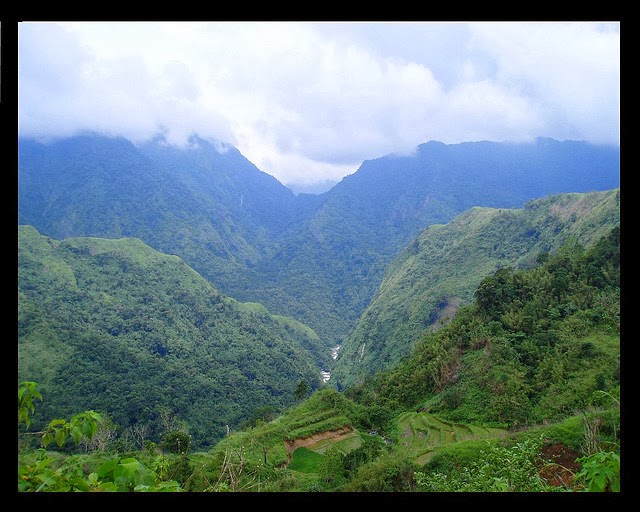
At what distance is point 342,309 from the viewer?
355 ft

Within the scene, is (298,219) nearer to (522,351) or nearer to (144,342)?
(144,342)

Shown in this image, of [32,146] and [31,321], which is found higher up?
[32,146]

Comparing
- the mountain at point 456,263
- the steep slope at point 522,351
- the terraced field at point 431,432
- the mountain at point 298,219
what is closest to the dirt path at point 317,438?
the terraced field at point 431,432

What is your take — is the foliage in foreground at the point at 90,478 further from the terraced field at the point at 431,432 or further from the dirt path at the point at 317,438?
the dirt path at the point at 317,438

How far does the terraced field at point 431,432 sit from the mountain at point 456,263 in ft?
69.3

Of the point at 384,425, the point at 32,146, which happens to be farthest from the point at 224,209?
the point at 384,425

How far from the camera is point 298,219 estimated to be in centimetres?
16925

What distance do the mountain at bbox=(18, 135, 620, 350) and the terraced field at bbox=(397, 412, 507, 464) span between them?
236 feet

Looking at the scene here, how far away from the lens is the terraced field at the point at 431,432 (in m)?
15.6

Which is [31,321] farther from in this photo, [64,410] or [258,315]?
[258,315]

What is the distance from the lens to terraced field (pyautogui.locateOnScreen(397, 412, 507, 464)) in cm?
1558
